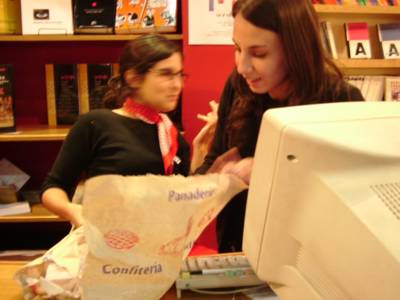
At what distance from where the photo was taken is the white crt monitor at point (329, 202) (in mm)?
515

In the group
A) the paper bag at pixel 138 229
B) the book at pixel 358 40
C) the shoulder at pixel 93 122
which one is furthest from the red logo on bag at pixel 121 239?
the book at pixel 358 40

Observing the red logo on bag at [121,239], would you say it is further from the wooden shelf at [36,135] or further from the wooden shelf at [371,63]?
the wooden shelf at [371,63]

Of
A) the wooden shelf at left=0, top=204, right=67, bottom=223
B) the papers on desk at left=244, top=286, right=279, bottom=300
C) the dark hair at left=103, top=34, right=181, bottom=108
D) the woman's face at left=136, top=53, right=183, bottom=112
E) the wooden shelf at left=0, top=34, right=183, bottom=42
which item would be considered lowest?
the wooden shelf at left=0, top=204, right=67, bottom=223

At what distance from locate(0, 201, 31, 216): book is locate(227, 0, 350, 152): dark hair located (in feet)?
5.15

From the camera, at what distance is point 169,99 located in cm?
158

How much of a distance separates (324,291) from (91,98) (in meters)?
2.05

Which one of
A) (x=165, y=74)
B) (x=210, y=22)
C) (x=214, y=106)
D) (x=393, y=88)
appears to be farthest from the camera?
(x=393, y=88)

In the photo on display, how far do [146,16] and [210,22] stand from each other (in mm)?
337

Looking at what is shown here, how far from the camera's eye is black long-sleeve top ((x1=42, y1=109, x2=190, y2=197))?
1.46 m

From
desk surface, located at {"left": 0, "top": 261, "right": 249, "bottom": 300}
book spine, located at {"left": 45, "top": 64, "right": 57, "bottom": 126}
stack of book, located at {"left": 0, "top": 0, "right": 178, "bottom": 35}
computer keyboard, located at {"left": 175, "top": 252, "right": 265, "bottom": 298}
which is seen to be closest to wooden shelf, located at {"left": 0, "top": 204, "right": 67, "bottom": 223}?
book spine, located at {"left": 45, "top": 64, "right": 57, "bottom": 126}

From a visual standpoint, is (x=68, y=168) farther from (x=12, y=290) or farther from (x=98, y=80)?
(x=98, y=80)

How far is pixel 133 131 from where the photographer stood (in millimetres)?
1543

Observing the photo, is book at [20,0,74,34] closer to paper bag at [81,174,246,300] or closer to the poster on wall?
the poster on wall

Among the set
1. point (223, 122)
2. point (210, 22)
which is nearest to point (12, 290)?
point (223, 122)
